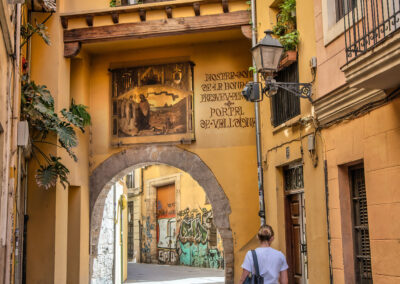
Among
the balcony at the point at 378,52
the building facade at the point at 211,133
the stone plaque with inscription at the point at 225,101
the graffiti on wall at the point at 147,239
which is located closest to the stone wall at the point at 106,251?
the building facade at the point at 211,133

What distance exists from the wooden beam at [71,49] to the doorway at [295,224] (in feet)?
16.1

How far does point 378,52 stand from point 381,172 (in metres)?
1.51

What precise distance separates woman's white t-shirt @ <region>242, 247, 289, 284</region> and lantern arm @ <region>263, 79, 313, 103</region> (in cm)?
278

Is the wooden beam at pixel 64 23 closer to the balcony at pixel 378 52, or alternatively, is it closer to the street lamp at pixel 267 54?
the street lamp at pixel 267 54

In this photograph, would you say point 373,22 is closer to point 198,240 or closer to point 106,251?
point 106,251

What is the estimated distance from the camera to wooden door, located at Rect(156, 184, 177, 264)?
2641 cm

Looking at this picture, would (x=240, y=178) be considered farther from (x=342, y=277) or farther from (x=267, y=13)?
(x=342, y=277)

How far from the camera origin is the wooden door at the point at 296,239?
967cm

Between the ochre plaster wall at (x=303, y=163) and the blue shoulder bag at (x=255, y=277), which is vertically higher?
the ochre plaster wall at (x=303, y=163)

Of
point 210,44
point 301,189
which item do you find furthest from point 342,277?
point 210,44

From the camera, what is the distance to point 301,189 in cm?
959

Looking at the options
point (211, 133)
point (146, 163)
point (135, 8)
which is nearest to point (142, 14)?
point (135, 8)

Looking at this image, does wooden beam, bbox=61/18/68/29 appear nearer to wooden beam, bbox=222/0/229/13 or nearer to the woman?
wooden beam, bbox=222/0/229/13

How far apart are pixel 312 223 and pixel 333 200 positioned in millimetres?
973
